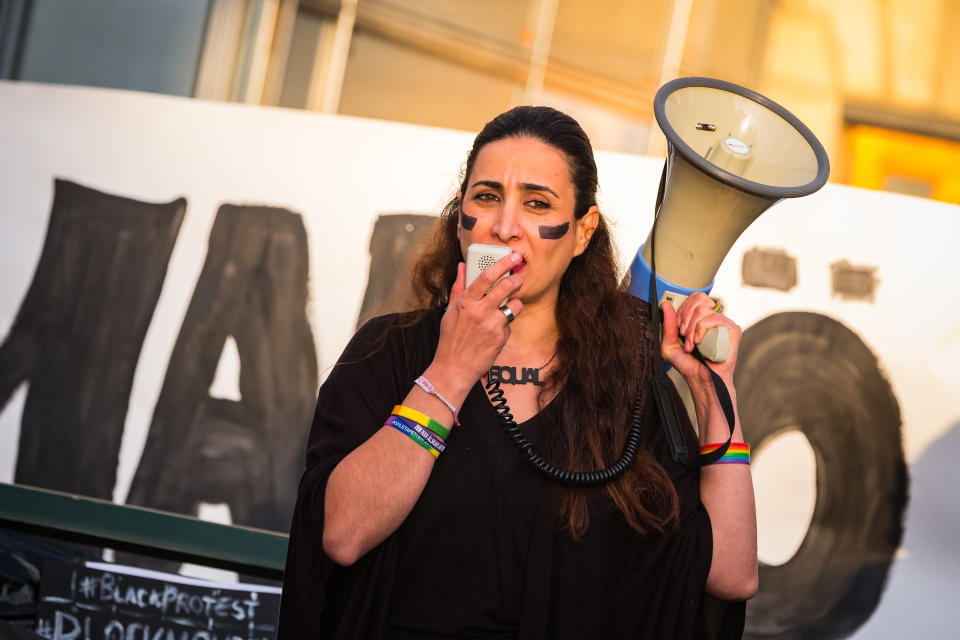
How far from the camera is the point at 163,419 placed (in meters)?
3.13

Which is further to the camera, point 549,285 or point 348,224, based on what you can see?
point 348,224

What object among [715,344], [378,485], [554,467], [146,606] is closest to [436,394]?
[378,485]

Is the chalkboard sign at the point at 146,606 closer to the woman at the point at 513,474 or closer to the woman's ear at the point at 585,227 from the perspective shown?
the woman at the point at 513,474

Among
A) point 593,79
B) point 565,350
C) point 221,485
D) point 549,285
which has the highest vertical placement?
point 593,79

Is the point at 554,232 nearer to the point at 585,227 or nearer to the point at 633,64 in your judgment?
the point at 585,227

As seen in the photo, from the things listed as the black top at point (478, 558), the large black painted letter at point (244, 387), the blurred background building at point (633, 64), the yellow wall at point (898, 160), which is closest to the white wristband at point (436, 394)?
the black top at point (478, 558)

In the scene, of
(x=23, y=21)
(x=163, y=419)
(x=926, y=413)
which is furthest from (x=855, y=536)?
(x=23, y=21)

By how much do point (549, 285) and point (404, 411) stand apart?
53 cm

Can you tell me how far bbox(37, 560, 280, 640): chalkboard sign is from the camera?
270cm

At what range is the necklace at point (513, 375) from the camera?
1.94m

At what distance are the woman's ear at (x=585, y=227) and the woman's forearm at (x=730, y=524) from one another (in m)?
0.51

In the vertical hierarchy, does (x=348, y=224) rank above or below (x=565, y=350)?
above

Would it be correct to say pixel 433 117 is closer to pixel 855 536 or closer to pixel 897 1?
pixel 897 1

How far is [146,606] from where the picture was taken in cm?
272
